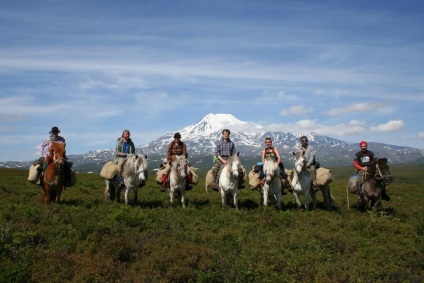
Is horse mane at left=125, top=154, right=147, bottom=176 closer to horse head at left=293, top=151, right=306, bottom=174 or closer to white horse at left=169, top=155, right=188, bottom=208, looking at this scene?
white horse at left=169, top=155, right=188, bottom=208

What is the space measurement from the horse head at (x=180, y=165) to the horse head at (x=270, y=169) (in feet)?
12.2

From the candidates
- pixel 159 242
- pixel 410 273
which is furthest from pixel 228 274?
pixel 410 273

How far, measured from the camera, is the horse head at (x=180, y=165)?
56.4 feet

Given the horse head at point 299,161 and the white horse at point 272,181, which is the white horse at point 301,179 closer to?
the horse head at point 299,161

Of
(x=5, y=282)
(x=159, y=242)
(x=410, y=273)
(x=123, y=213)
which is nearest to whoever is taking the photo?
(x=5, y=282)

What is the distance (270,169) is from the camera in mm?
17047

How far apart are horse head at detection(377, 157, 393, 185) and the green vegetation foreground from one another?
2272 millimetres

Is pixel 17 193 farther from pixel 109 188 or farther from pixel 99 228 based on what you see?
pixel 99 228

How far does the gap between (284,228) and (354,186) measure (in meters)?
5.96

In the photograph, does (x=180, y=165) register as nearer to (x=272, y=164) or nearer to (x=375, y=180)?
(x=272, y=164)

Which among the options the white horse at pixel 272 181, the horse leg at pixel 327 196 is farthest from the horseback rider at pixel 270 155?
the horse leg at pixel 327 196

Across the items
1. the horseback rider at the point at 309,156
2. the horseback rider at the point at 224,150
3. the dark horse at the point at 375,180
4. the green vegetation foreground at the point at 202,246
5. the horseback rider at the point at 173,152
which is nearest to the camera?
the green vegetation foreground at the point at 202,246

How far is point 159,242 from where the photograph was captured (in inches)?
481

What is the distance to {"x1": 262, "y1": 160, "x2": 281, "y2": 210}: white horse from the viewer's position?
55.9 feet
